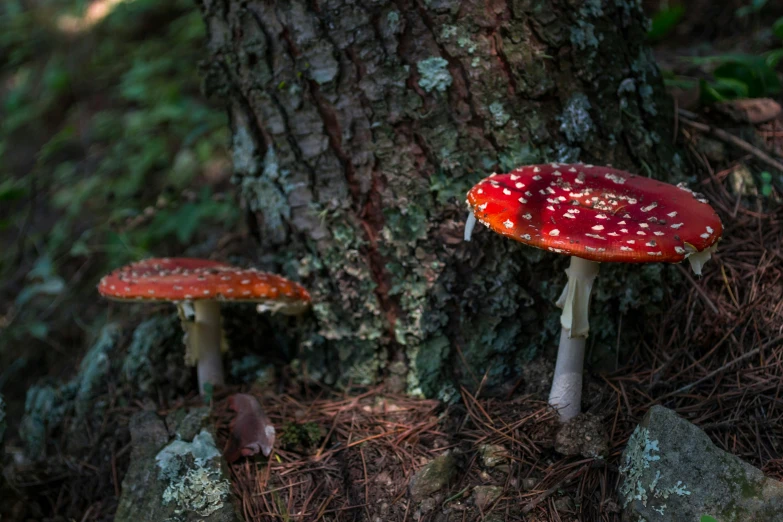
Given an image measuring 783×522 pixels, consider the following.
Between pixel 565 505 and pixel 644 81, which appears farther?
pixel 644 81

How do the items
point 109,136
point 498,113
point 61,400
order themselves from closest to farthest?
point 498,113
point 61,400
point 109,136

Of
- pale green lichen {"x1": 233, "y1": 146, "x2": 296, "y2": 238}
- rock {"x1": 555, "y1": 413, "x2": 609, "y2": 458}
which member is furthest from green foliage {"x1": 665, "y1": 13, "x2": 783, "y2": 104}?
pale green lichen {"x1": 233, "y1": 146, "x2": 296, "y2": 238}

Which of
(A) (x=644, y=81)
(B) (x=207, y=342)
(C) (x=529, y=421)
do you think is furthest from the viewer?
(B) (x=207, y=342)

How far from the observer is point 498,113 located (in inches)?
114

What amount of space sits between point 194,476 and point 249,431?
0.42m

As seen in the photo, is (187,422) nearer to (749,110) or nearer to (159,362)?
(159,362)

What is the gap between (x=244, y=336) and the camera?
375cm

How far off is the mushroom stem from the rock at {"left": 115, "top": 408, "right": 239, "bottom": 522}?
1.70 ft

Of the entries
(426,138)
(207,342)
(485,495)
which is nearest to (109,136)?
(207,342)

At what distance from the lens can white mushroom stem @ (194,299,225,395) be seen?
3311 millimetres

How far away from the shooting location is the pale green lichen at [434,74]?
2850 millimetres

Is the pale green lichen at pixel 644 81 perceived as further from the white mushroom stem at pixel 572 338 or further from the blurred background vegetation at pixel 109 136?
the white mushroom stem at pixel 572 338

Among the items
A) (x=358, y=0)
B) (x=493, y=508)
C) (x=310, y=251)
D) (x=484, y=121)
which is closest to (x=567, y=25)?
(x=484, y=121)

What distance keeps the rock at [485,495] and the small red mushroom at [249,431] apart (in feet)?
3.47
